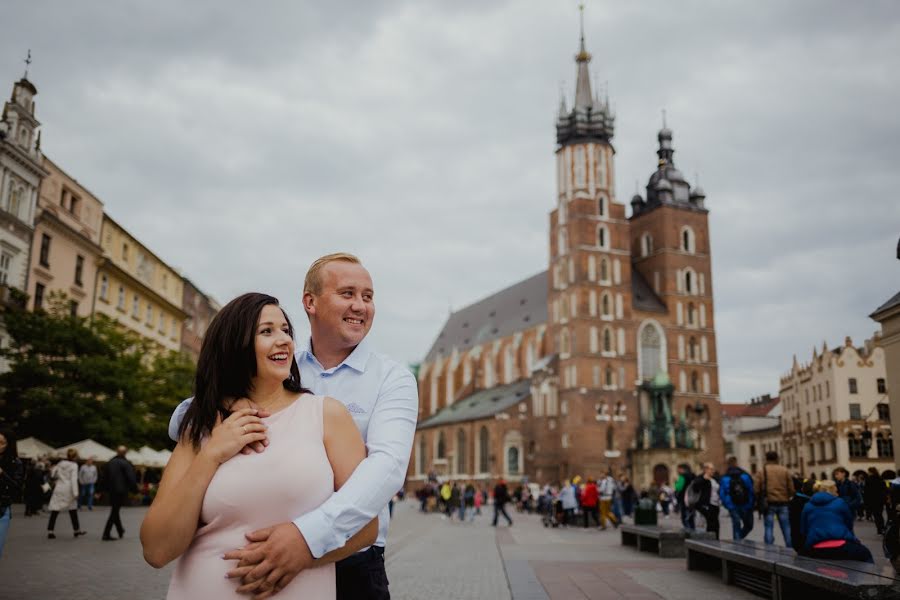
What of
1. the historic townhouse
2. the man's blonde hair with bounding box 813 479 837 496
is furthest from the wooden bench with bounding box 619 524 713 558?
the historic townhouse

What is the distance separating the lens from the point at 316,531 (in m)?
2.05

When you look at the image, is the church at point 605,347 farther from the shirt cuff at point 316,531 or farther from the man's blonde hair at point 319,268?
the shirt cuff at point 316,531

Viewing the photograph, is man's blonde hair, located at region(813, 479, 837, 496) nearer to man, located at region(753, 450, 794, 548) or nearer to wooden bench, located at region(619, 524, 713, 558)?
man, located at region(753, 450, 794, 548)

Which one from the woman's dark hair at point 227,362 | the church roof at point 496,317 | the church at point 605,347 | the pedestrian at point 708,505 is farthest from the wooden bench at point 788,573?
the church roof at point 496,317

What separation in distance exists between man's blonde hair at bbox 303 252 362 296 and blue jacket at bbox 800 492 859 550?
6356 mm

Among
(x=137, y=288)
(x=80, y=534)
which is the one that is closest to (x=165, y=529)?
(x=80, y=534)

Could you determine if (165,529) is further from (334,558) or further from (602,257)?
(602,257)

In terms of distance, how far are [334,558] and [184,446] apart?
0.52 meters

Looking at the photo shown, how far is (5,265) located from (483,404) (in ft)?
138

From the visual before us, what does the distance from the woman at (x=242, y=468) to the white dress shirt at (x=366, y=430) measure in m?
0.06

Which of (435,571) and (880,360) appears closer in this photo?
(435,571)

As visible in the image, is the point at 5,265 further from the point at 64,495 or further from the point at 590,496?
the point at 590,496

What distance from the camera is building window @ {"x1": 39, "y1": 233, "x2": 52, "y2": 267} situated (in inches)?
1139

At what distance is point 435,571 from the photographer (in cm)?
1039
